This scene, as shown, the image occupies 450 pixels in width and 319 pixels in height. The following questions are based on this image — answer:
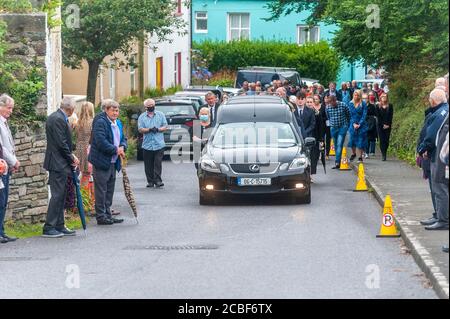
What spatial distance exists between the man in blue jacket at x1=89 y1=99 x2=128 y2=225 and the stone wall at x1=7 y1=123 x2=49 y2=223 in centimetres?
73

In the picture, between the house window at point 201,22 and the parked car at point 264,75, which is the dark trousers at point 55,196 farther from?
the house window at point 201,22

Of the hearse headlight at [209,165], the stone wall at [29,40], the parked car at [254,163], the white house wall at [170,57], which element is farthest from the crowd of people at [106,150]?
the white house wall at [170,57]

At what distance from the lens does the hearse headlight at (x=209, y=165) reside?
816 inches

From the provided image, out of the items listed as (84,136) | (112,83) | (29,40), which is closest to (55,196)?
(29,40)

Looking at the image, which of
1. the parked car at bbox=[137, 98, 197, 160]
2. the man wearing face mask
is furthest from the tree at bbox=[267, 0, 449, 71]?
the man wearing face mask

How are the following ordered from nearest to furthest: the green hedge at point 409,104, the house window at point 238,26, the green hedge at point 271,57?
the green hedge at point 409,104 < the green hedge at point 271,57 < the house window at point 238,26

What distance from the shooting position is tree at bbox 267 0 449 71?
24062mm

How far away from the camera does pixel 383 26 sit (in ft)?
88.8

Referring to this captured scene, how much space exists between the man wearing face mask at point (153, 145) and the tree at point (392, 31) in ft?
16.9

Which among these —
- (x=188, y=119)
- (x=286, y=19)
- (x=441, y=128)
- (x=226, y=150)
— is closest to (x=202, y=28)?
(x=286, y=19)

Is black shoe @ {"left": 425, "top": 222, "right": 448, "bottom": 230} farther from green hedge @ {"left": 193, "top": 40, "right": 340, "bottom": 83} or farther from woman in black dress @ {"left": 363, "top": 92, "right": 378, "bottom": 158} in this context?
green hedge @ {"left": 193, "top": 40, "right": 340, "bottom": 83}

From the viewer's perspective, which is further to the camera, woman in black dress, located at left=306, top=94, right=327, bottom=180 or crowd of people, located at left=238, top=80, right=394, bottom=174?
crowd of people, located at left=238, top=80, right=394, bottom=174
